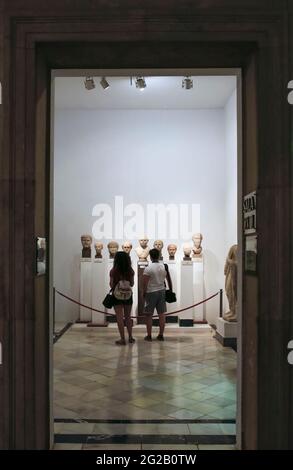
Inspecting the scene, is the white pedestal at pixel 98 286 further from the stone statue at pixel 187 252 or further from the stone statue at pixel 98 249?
the stone statue at pixel 187 252

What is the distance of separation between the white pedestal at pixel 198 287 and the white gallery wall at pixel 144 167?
641 millimetres

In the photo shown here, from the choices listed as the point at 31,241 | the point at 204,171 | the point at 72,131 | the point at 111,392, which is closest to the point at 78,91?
the point at 72,131

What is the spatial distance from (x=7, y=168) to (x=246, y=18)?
192 centimetres

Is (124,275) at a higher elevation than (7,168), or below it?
below

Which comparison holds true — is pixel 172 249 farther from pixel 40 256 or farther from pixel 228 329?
pixel 40 256

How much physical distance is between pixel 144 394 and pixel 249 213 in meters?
3.04

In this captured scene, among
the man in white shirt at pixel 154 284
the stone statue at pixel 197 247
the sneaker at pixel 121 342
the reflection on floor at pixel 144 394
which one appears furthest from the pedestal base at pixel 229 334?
the stone statue at pixel 197 247

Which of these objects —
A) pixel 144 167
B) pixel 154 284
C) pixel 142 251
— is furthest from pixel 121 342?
pixel 144 167

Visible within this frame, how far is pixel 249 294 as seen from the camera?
10.7 feet

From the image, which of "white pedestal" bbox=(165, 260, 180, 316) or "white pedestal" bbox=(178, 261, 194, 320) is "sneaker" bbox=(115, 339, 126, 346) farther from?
"white pedestal" bbox=(165, 260, 180, 316)

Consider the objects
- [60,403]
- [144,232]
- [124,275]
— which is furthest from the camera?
[144,232]

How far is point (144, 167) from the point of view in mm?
11008

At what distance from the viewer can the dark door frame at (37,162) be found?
300 cm

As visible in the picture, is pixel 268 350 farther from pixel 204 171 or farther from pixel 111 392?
pixel 204 171
